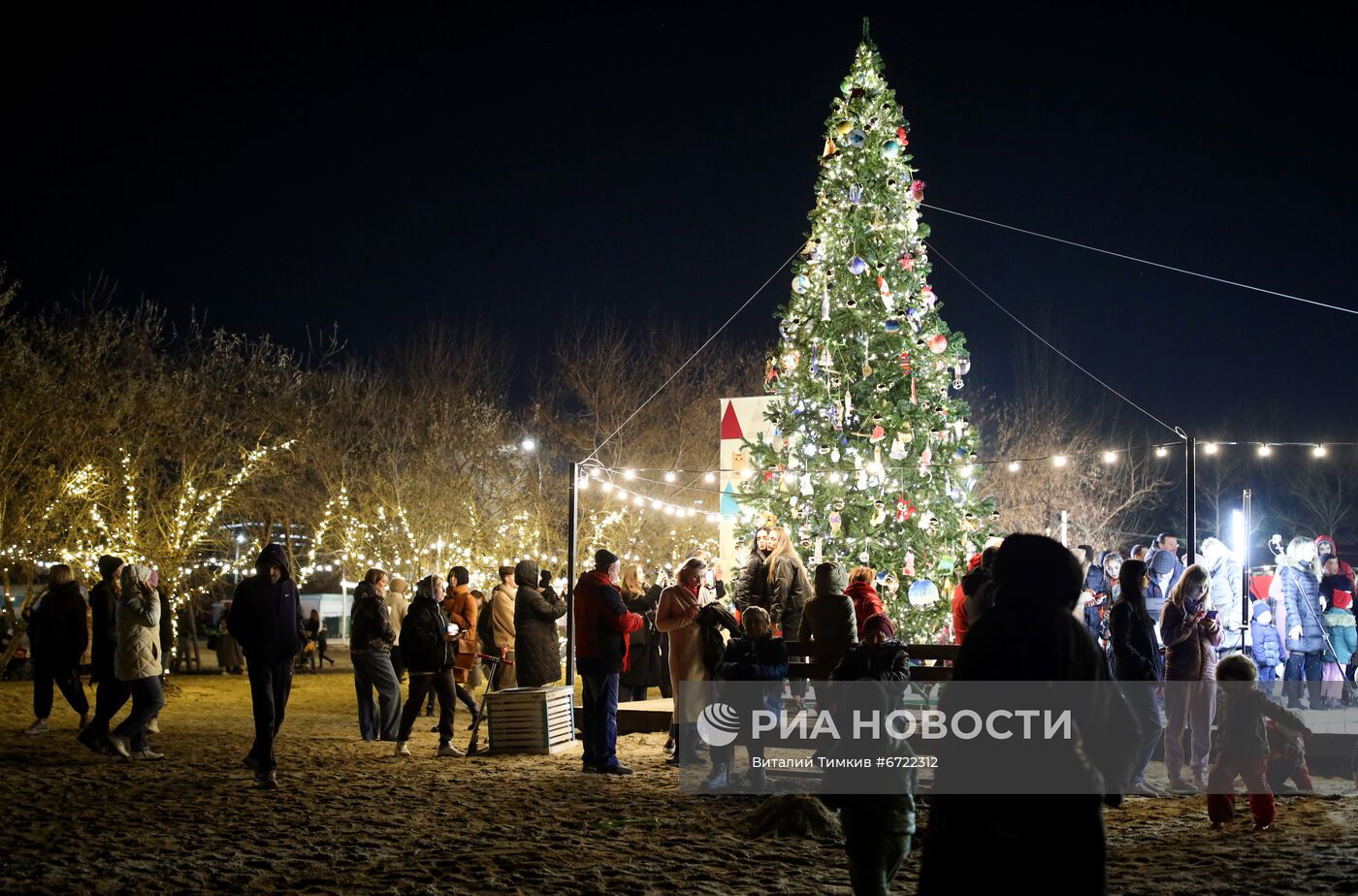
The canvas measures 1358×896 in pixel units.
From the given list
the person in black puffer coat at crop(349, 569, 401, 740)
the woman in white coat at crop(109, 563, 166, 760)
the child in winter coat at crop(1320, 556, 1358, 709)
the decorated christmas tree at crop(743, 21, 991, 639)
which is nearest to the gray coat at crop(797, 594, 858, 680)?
the person in black puffer coat at crop(349, 569, 401, 740)

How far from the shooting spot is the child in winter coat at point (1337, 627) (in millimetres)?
13219

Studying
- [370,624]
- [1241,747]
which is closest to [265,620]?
[370,624]

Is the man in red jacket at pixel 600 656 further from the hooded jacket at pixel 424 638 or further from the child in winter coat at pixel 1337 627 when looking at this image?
the child in winter coat at pixel 1337 627

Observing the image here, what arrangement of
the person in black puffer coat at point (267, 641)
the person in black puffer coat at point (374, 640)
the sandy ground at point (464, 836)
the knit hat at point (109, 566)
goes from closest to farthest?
the sandy ground at point (464, 836)
the person in black puffer coat at point (267, 641)
the person in black puffer coat at point (374, 640)
the knit hat at point (109, 566)

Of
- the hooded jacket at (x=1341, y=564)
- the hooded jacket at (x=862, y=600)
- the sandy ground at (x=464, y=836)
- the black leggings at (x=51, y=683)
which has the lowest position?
the sandy ground at (x=464, y=836)

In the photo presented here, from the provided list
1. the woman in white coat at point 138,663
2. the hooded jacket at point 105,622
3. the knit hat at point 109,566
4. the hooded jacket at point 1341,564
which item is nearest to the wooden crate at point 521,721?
the woman in white coat at point 138,663

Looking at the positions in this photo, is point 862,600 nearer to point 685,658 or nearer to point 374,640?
point 685,658

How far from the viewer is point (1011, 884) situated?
3289mm

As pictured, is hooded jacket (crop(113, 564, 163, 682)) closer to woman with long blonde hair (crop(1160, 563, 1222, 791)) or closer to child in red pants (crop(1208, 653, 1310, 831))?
woman with long blonde hair (crop(1160, 563, 1222, 791))

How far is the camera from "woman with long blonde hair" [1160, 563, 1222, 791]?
890cm

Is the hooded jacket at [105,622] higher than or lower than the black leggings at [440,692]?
higher

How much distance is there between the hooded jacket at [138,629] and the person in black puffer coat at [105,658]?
196mm

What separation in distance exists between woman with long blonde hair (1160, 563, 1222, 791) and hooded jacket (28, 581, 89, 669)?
34.6 feet

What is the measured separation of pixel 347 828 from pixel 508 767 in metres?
2.89
